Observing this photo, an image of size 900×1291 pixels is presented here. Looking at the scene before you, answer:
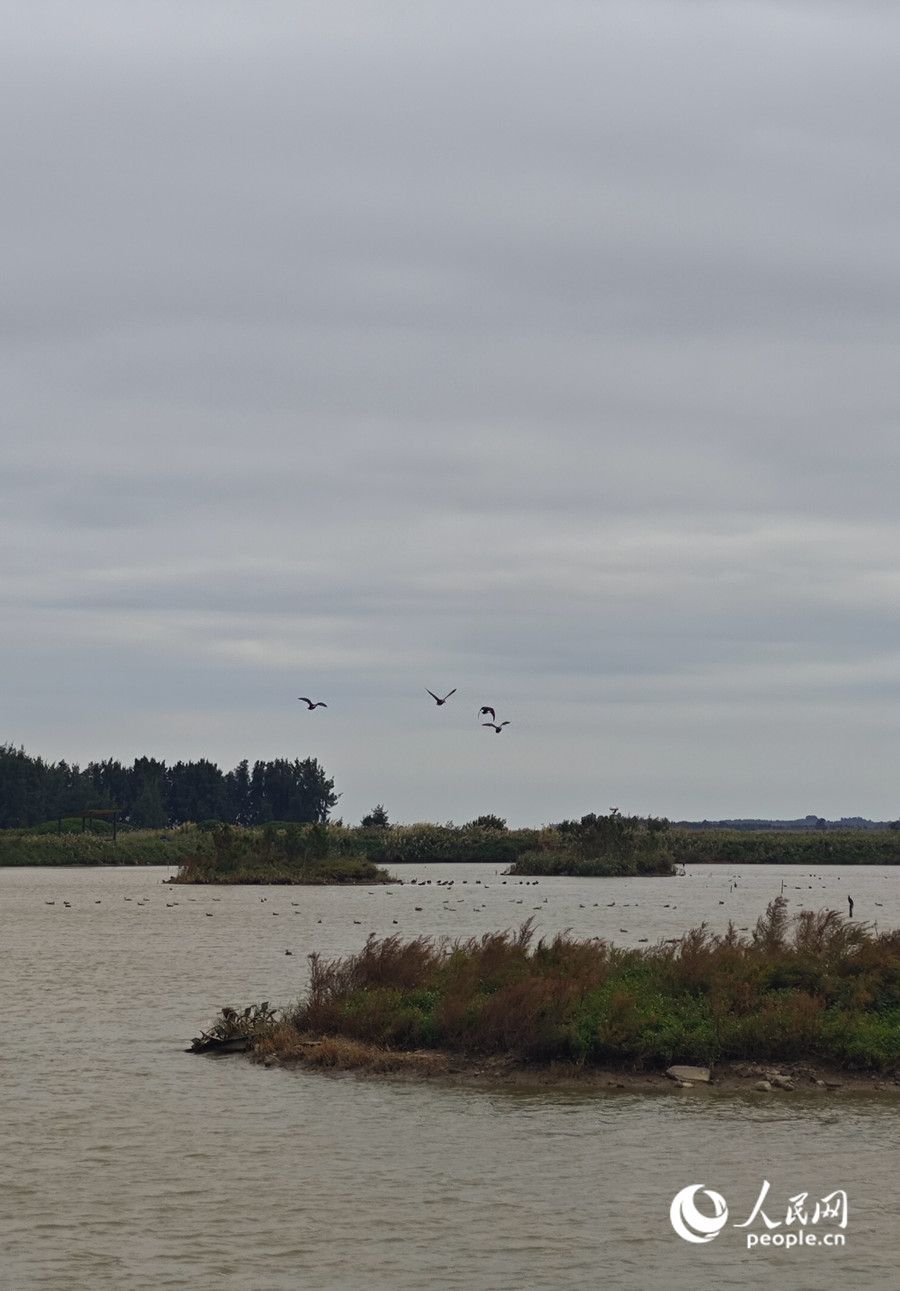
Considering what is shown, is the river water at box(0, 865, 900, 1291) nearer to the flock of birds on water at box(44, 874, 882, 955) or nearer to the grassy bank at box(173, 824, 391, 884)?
the flock of birds on water at box(44, 874, 882, 955)

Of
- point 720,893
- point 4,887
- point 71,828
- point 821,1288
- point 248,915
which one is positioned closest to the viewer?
point 821,1288

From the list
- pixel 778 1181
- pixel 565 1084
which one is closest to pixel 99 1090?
pixel 565 1084

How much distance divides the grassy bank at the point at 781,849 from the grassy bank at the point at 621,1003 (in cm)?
12040

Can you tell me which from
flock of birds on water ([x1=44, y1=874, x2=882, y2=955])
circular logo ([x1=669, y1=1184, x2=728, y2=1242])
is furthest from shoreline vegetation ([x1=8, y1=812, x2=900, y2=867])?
circular logo ([x1=669, y1=1184, x2=728, y2=1242])

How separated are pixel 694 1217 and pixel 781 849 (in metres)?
139

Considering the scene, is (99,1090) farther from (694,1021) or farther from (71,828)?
(71,828)

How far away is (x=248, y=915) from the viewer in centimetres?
6594

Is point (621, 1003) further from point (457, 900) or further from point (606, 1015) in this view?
point (457, 900)

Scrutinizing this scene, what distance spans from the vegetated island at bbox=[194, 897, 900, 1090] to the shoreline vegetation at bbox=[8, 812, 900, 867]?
66.9m

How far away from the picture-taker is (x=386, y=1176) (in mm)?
18672

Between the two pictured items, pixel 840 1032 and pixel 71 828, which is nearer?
pixel 840 1032

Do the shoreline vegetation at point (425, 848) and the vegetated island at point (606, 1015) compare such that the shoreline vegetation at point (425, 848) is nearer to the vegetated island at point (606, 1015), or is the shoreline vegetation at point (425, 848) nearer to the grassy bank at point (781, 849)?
the grassy bank at point (781, 849)

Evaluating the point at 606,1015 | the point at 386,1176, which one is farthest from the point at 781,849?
the point at 386,1176

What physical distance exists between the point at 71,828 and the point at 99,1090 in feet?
453
